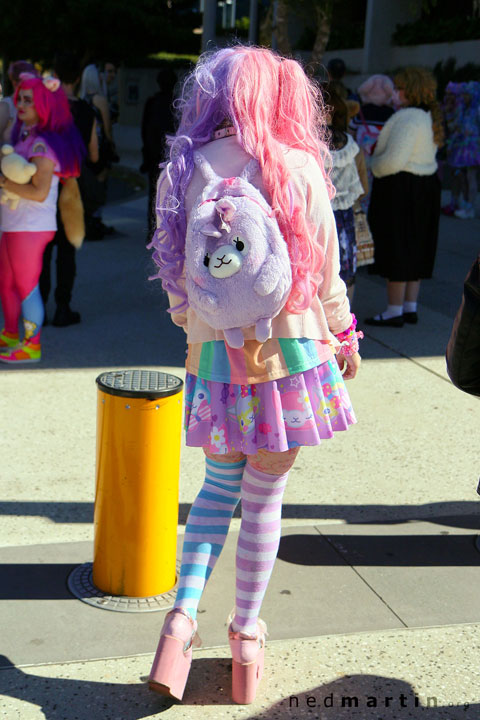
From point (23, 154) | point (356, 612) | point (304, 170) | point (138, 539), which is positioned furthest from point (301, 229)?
point (23, 154)

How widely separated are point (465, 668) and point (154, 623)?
1.06 m

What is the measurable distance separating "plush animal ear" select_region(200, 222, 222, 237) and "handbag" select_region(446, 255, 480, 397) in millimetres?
659

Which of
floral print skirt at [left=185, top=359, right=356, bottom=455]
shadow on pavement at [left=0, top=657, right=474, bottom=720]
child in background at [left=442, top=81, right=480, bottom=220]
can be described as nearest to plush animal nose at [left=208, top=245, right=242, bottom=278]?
floral print skirt at [left=185, top=359, right=356, bottom=455]

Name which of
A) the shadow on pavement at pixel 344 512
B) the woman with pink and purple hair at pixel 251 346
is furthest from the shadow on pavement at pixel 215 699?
the shadow on pavement at pixel 344 512

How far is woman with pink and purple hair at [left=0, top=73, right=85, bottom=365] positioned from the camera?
18.1ft

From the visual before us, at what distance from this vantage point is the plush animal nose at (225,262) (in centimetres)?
233

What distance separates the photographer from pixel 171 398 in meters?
3.04

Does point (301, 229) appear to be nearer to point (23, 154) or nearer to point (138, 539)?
point (138, 539)

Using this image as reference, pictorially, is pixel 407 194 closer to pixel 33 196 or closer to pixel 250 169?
pixel 33 196

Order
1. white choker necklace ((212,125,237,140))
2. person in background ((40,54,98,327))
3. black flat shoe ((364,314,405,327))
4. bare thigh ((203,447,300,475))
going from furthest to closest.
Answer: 1. black flat shoe ((364,314,405,327))
2. person in background ((40,54,98,327))
3. bare thigh ((203,447,300,475))
4. white choker necklace ((212,125,237,140))

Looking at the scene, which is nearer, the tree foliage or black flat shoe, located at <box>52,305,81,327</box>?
black flat shoe, located at <box>52,305,81,327</box>

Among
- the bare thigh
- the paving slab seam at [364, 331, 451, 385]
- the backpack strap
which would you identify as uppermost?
the backpack strap

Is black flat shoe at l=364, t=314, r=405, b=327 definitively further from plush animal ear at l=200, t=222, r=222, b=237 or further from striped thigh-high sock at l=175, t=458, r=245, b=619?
plush animal ear at l=200, t=222, r=222, b=237

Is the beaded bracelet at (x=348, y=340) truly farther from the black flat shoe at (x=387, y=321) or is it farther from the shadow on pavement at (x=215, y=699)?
the black flat shoe at (x=387, y=321)
